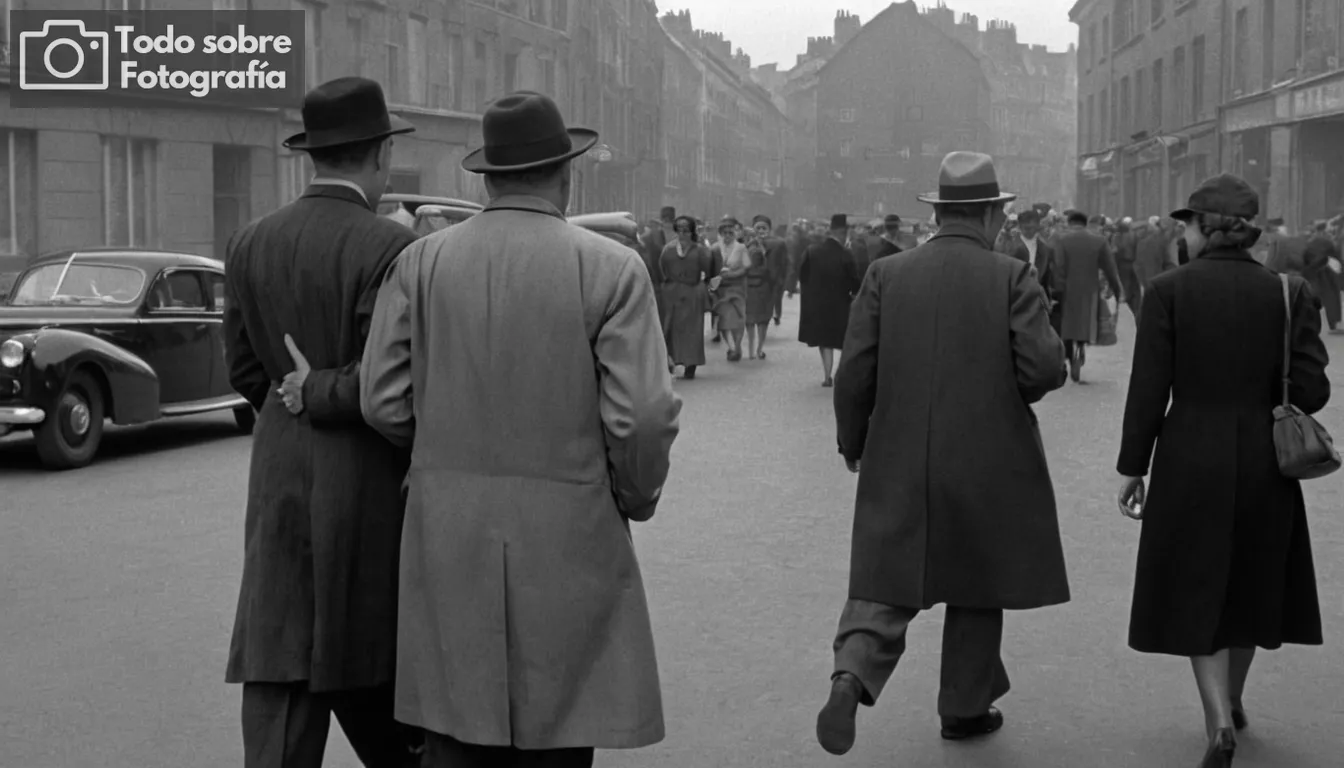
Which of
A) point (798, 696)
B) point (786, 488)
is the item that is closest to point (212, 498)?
point (786, 488)

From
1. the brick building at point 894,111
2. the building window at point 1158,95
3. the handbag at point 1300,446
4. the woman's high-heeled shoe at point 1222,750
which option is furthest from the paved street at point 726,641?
the brick building at point 894,111

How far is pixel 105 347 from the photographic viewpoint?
12.2 meters

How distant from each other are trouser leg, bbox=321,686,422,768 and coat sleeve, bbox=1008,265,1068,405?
2.12m

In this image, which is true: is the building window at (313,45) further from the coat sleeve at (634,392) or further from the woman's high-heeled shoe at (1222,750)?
the coat sleeve at (634,392)

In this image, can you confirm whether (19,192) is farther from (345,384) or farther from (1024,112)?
(1024,112)

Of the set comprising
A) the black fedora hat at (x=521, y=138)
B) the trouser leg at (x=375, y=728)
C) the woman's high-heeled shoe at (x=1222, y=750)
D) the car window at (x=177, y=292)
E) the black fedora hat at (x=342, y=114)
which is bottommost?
the woman's high-heeled shoe at (x=1222, y=750)

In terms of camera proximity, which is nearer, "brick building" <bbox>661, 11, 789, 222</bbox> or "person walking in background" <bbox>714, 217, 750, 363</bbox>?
"person walking in background" <bbox>714, 217, 750, 363</bbox>

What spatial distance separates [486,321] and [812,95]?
378 feet

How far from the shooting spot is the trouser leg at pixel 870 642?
5.01 m

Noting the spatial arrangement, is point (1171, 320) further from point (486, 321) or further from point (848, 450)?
point (486, 321)

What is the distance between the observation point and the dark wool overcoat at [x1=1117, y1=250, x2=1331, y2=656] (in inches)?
198

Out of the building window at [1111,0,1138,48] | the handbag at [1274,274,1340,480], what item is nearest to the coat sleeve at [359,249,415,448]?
the handbag at [1274,274,1340,480]

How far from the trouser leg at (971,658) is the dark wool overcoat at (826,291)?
13247mm

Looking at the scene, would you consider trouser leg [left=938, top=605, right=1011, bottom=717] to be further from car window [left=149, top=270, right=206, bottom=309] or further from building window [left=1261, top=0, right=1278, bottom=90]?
building window [left=1261, top=0, right=1278, bottom=90]
